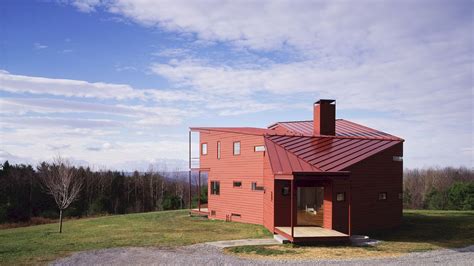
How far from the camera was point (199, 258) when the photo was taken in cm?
1245

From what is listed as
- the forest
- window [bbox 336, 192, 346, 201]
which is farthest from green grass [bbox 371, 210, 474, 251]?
the forest

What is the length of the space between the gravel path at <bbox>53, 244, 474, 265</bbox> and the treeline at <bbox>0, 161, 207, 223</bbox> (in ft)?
78.8

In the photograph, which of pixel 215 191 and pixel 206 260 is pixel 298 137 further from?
pixel 206 260

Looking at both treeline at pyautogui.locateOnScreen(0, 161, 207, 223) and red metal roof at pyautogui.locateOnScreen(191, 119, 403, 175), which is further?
treeline at pyautogui.locateOnScreen(0, 161, 207, 223)

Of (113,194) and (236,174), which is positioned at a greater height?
(236,174)

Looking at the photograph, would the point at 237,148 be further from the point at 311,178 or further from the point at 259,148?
the point at 311,178

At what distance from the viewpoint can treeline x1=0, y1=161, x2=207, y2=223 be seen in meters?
37.6

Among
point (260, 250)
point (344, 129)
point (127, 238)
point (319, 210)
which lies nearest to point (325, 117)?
point (344, 129)

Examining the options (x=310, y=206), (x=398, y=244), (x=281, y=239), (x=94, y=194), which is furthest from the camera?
(x=94, y=194)

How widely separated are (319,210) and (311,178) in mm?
3580

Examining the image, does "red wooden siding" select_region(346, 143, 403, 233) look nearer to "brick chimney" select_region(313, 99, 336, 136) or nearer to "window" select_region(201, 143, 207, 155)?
"brick chimney" select_region(313, 99, 336, 136)

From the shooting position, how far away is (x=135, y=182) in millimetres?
48969

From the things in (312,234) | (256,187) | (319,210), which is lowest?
(312,234)

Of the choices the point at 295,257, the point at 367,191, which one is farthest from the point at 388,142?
the point at 295,257
